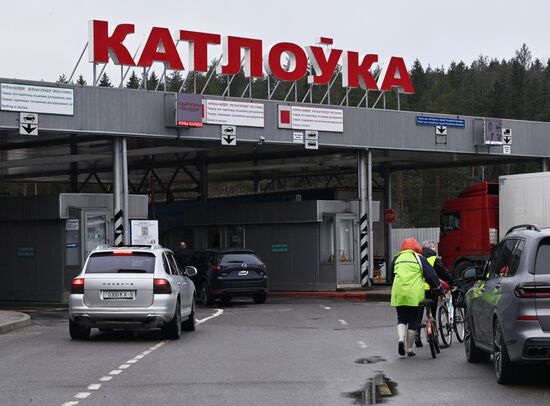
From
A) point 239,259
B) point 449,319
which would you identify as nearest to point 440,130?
point 239,259

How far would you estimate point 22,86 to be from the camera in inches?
1049

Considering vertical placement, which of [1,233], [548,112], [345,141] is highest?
[548,112]

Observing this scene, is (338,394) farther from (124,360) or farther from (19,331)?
(19,331)

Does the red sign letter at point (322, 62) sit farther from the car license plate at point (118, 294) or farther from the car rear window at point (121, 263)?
the car license plate at point (118, 294)

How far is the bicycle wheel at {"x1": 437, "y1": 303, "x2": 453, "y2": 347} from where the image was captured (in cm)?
1662

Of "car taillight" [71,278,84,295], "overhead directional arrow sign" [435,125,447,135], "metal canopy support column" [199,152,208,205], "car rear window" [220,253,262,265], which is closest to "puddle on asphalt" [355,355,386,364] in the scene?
"car taillight" [71,278,84,295]

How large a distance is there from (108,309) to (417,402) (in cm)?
829

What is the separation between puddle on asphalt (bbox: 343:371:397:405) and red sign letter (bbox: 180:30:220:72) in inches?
771

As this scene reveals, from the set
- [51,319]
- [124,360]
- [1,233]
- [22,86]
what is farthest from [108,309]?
[1,233]

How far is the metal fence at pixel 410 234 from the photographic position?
5174cm

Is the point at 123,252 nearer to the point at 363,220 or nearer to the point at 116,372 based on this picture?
the point at 116,372

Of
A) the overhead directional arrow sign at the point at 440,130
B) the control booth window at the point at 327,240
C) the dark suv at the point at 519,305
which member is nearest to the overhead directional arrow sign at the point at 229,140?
the control booth window at the point at 327,240

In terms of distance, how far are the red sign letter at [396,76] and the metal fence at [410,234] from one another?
16.3 m

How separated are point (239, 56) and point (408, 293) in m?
18.3
